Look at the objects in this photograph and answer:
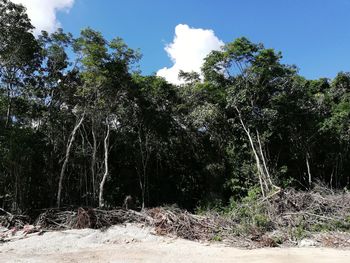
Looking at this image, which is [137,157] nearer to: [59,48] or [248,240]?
[59,48]

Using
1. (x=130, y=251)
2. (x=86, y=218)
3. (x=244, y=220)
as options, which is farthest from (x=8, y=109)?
(x=244, y=220)

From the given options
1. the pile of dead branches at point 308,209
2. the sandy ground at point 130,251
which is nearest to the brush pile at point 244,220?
the pile of dead branches at point 308,209

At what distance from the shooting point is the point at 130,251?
1023cm

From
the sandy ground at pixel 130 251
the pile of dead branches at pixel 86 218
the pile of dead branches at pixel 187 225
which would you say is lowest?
the sandy ground at pixel 130 251

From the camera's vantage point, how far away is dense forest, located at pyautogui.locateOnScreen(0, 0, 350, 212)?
16.3 metres

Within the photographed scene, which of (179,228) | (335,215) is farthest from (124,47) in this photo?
(335,215)

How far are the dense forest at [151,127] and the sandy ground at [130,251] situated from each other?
14.4ft

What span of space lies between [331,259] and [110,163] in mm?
13140

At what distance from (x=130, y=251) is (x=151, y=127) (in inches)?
367

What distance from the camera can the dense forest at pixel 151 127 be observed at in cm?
1627

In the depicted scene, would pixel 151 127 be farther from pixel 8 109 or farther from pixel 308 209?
pixel 308 209

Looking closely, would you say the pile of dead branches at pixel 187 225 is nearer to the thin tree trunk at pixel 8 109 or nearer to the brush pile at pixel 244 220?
the brush pile at pixel 244 220

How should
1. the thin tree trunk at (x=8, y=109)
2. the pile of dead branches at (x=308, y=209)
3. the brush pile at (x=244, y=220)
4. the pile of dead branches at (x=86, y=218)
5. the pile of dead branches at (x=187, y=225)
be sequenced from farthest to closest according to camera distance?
the thin tree trunk at (x=8, y=109), the pile of dead branches at (x=86, y=218), the pile of dead branches at (x=308, y=209), the pile of dead branches at (x=187, y=225), the brush pile at (x=244, y=220)

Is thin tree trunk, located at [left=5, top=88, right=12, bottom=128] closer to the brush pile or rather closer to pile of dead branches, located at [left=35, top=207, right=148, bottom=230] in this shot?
the brush pile
